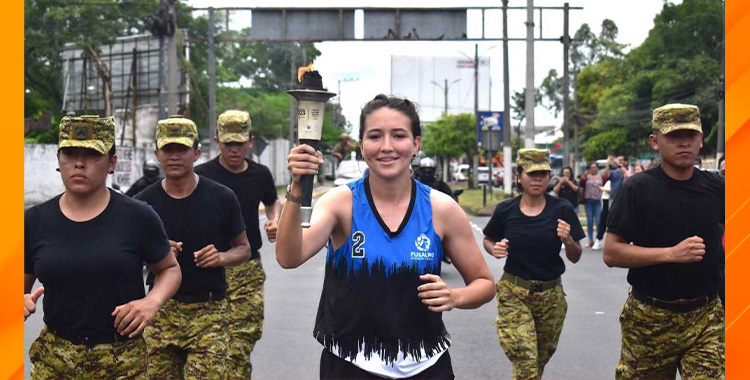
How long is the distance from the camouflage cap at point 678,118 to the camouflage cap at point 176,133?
2832 millimetres

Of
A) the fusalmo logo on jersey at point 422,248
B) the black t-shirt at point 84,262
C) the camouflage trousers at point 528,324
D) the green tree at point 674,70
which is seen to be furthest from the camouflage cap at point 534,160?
the green tree at point 674,70

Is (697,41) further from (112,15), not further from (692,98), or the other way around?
(112,15)

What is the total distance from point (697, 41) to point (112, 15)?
29.9 metres

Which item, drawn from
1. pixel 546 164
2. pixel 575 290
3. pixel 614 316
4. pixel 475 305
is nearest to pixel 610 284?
pixel 575 290

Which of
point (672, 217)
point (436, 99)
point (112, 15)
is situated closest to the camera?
point (672, 217)

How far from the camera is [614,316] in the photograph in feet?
35.2

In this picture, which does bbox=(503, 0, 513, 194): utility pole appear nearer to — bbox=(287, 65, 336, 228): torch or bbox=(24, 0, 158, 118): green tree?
bbox=(24, 0, 158, 118): green tree

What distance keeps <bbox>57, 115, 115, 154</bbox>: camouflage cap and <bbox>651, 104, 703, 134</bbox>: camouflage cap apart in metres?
2.97

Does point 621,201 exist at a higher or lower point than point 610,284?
higher

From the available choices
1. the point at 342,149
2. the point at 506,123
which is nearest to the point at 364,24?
the point at 506,123

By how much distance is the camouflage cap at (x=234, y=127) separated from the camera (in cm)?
733

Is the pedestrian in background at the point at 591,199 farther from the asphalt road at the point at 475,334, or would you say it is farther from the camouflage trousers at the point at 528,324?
the camouflage trousers at the point at 528,324
